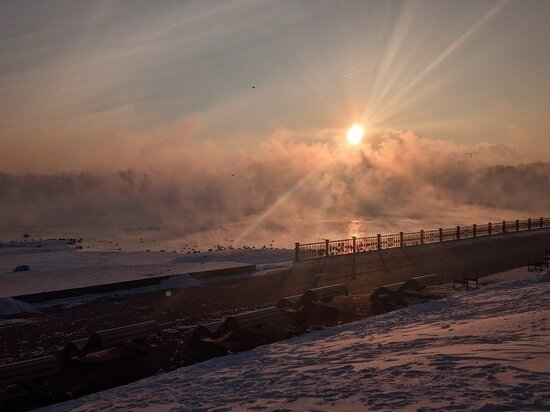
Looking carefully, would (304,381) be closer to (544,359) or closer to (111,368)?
(544,359)

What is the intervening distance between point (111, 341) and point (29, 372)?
83.0 inches

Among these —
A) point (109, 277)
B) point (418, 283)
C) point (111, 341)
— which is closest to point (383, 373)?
point (111, 341)

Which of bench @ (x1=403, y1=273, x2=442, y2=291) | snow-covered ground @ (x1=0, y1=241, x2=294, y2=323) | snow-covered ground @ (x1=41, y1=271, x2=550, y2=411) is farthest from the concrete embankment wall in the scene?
snow-covered ground @ (x1=41, y1=271, x2=550, y2=411)

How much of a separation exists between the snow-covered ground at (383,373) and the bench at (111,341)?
1756 millimetres

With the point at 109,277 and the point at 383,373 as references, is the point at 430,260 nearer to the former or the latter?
the point at 109,277

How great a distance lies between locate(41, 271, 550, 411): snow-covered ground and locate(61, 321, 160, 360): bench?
176 centimetres

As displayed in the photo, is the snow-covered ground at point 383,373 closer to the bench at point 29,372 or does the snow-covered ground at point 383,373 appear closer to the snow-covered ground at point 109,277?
the bench at point 29,372

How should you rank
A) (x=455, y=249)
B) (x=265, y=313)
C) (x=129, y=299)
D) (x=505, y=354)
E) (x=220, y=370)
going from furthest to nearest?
(x=455, y=249) → (x=129, y=299) → (x=265, y=313) → (x=220, y=370) → (x=505, y=354)

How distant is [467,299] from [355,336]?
5.20 meters

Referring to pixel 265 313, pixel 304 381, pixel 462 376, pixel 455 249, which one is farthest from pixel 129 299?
pixel 455 249

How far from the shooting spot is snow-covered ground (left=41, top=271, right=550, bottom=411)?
6105 mm

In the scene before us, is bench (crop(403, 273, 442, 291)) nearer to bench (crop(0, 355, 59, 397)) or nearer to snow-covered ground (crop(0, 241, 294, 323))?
snow-covered ground (crop(0, 241, 294, 323))

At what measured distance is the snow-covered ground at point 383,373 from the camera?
6.11 m

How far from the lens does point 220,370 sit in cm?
920
